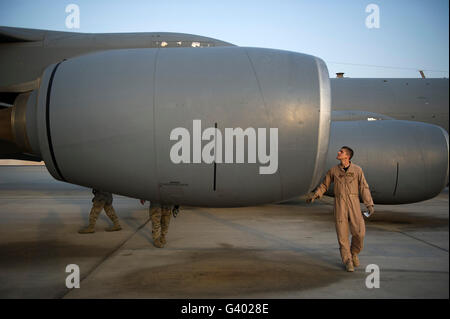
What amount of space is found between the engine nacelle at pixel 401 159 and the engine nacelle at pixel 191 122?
3.86 metres

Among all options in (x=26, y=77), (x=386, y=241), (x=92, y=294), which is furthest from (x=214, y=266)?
(x=26, y=77)

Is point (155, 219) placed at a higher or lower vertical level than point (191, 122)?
lower

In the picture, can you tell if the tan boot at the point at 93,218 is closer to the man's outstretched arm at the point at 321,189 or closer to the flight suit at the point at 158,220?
the flight suit at the point at 158,220

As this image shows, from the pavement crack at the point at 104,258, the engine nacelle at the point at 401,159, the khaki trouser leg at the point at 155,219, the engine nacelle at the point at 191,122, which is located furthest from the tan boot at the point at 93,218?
the engine nacelle at the point at 401,159

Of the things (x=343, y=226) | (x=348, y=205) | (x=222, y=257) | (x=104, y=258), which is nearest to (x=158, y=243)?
(x=104, y=258)

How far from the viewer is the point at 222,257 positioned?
218 inches

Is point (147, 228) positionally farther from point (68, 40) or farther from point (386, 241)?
point (386, 241)

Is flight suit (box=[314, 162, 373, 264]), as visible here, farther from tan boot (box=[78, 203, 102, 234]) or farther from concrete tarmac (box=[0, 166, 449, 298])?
tan boot (box=[78, 203, 102, 234])

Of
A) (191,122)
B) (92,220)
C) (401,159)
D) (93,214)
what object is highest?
(191,122)

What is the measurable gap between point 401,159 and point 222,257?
3744 millimetres

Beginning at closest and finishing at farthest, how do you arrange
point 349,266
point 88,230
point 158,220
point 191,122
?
1. point 191,122
2. point 349,266
3. point 158,220
4. point 88,230

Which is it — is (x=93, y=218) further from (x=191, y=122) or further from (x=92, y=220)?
(x=191, y=122)
